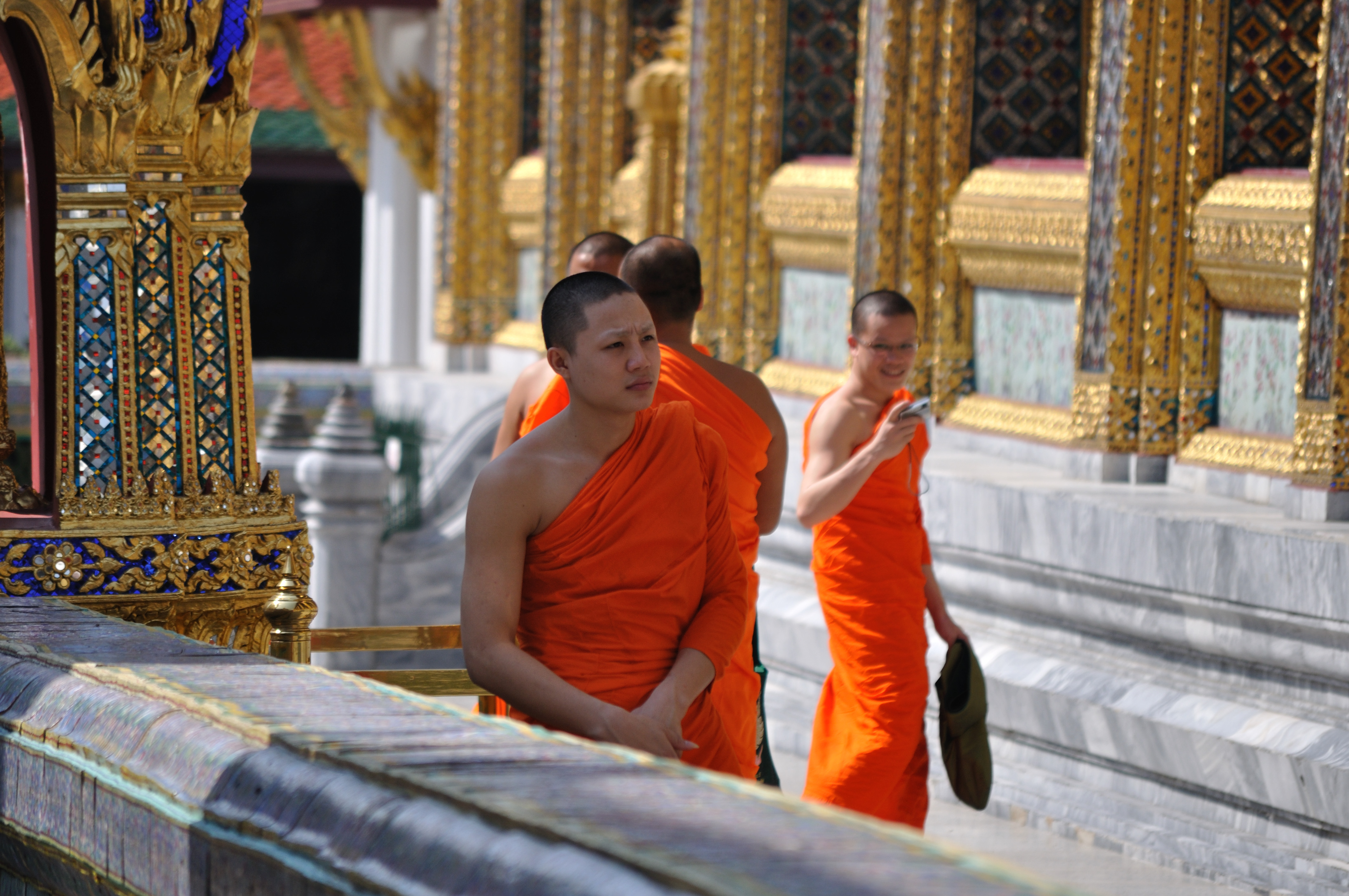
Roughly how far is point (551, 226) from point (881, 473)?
7143 millimetres

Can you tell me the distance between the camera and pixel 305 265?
23.8 meters

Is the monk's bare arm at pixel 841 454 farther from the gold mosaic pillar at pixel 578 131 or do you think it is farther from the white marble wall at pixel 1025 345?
the gold mosaic pillar at pixel 578 131

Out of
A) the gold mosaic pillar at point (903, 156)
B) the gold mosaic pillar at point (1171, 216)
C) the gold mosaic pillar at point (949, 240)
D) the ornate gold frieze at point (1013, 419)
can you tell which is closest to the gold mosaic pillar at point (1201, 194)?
the gold mosaic pillar at point (1171, 216)

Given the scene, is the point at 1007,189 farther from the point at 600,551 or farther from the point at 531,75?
→ the point at 531,75

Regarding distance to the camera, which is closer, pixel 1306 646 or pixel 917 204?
pixel 1306 646

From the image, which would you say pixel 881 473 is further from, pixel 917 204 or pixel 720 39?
pixel 720 39

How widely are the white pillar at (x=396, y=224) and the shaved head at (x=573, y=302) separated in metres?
11.5

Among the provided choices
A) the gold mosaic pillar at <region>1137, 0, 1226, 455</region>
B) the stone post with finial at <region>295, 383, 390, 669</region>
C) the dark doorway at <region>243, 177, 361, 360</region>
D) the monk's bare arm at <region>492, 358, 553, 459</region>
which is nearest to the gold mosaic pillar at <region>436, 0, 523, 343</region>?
the stone post with finial at <region>295, 383, 390, 669</region>

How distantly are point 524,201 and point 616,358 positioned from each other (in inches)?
395

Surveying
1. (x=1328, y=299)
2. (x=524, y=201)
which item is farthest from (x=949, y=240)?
(x=524, y=201)

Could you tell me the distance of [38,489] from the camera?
445 centimetres

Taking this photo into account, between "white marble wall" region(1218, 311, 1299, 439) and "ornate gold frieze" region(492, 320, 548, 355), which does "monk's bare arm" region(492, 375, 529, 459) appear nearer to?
"white marble wall" region(1218, 311, 1299, 439)

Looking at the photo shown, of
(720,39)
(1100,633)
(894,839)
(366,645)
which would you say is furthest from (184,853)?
(720,39)

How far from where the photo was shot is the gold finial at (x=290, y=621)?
12.5ft
